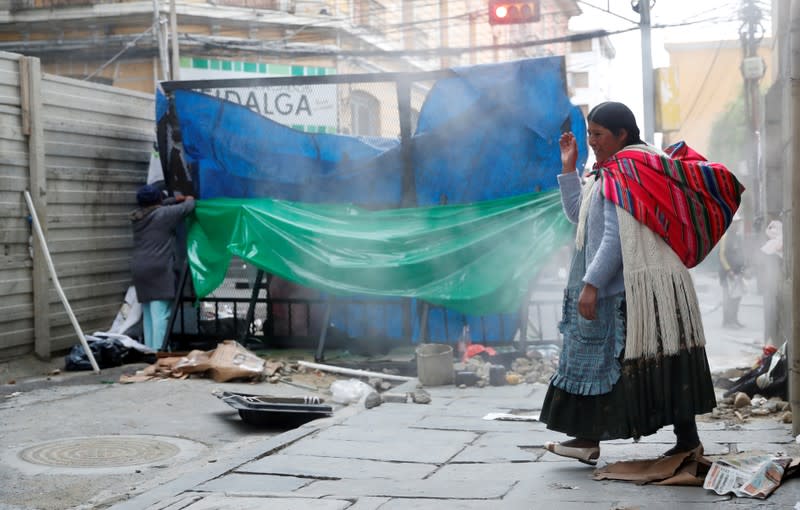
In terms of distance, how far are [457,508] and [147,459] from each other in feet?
7.67

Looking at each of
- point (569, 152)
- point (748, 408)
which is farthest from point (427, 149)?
point (569, 152)

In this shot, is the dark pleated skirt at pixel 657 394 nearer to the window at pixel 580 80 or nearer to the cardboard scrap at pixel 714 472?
the cardboard scrap at pixel 714 472

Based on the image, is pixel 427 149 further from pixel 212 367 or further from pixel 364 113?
pixel 212 367

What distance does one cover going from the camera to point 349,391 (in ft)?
24.4

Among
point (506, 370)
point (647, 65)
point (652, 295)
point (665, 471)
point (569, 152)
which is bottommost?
point (506, 370)

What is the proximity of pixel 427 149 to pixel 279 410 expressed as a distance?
3.61 meters

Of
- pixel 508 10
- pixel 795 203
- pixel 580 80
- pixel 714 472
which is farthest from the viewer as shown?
pixel 580 80

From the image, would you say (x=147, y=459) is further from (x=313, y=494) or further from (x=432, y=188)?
(x=432, y=188)

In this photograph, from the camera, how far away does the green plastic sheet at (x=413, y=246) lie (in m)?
8.75

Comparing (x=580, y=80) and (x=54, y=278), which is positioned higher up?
(x=580, y=80)

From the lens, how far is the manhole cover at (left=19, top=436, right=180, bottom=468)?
5516mm

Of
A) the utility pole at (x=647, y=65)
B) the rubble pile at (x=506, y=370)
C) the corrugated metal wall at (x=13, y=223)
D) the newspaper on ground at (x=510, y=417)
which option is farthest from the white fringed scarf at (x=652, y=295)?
the utility pole at (x=647, y=65)

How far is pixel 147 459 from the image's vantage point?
563cm

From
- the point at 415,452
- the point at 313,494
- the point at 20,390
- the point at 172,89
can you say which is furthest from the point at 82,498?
the point at 172,89
